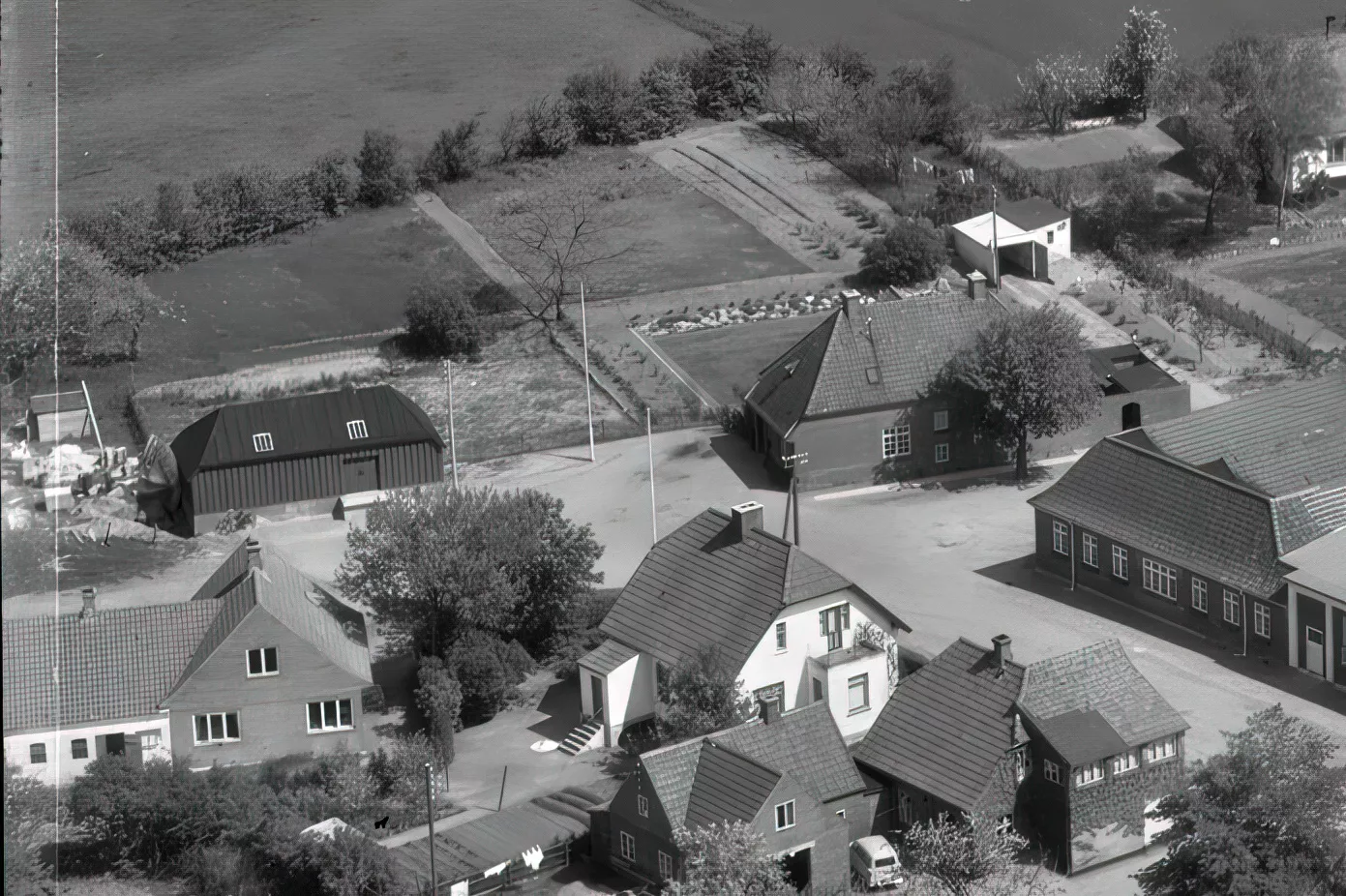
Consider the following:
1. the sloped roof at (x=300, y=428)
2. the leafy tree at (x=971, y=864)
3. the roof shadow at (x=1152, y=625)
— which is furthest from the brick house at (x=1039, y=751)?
the sloped roof at (x=300, y=428)

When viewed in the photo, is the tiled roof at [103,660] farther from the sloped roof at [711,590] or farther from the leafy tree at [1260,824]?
the leafy tree at [1260,824]

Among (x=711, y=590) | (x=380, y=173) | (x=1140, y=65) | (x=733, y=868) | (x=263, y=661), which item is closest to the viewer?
(x=733, y=868)

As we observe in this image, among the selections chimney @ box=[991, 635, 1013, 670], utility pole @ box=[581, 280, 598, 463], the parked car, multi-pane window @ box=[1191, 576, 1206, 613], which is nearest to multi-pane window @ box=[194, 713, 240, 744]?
the parked car

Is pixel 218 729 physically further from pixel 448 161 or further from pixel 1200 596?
pixel 448 161

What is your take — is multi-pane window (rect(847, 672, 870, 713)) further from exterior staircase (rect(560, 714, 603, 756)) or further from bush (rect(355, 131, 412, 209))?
bush (rect(355, 131, 412, 209))

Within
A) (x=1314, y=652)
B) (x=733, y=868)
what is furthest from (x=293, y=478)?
(x=1314, y=652)

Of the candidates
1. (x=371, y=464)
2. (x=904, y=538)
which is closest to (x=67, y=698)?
(x=371, y=464)
